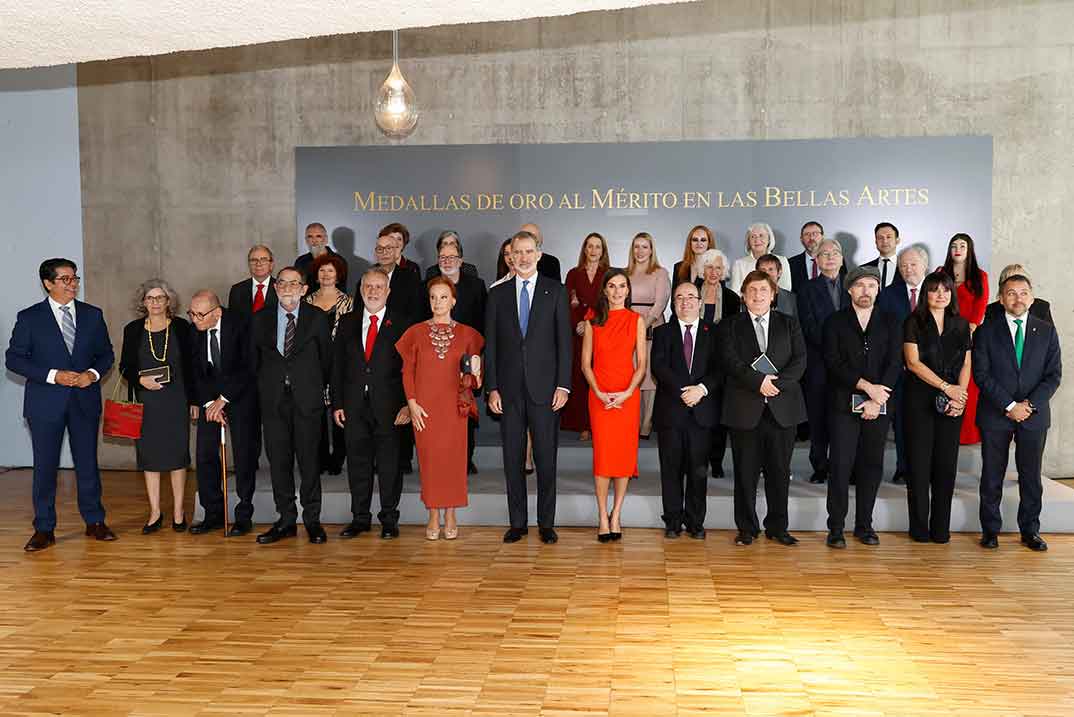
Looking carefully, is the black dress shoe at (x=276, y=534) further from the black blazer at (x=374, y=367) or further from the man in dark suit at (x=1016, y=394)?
the man in dark suit at (x=1016, y=394)

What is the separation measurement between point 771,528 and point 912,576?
949 mm


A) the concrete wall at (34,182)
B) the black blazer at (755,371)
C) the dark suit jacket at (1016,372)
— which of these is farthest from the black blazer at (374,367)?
the concrete wall at (34,182)

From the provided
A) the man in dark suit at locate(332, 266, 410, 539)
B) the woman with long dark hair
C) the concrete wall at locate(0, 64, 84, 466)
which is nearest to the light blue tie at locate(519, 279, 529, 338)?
the man in dark suit at locate(332, 266, 410, 539)

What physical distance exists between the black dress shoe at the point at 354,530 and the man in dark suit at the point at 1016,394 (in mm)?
3682

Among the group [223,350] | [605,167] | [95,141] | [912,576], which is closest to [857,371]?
[912,576]

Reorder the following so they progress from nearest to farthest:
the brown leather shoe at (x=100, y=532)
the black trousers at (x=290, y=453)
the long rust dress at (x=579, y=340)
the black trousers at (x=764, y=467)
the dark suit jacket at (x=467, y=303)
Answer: the black trousers at (x=764, y=467) < the black trousers at (x=290, y=453) < the brown leather shoe at (x=100, y=532) < the dark suit jacket at (x=467, y=303) < the long rust dress at (x=579, y=340)

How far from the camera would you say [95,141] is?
8953 millimetres

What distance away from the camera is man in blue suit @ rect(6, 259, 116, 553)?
6.30 metres

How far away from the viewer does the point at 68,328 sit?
636 cm

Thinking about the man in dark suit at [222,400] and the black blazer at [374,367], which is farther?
the man in dark suit at [222,400]

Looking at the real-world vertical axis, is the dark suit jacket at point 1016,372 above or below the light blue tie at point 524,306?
below

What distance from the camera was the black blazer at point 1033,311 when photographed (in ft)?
20.3

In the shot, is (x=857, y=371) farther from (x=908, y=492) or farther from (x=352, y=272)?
(x=352, y=272)

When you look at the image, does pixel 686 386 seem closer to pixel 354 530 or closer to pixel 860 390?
pixel 860 390
